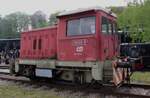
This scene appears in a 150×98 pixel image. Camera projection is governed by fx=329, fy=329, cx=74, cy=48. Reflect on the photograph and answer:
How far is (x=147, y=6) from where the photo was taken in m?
32.6

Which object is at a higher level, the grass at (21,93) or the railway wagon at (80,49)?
the railway wagon at (80,49)

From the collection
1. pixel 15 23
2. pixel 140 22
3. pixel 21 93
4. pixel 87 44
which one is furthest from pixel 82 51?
pixel 15 23

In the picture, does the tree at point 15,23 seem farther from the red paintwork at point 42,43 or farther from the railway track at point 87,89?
the railway track at point 87,89

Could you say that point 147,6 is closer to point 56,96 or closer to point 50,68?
point 50,68

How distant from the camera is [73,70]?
13102 millimetres

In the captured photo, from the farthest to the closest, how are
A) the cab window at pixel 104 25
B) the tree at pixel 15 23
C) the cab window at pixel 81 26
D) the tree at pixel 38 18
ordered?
the tree at pixel 38 18
the tree at pixel 15 23
the cab window at pixel 104 25
the cab window at pixel 81 26

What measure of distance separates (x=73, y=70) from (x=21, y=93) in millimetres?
2232

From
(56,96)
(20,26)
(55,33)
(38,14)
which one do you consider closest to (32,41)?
(55,33)

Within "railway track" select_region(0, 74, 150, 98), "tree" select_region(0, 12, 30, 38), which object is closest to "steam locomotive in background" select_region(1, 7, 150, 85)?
"railway track" select_region(0, 74, 150, 98)

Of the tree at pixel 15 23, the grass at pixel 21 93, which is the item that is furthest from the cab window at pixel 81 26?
the tree at pixel 15 23

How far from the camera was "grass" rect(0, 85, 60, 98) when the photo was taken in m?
11.7

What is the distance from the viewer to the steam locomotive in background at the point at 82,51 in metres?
12.3

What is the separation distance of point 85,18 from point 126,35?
60.6ft

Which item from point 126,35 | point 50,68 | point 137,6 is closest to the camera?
point 50,68
